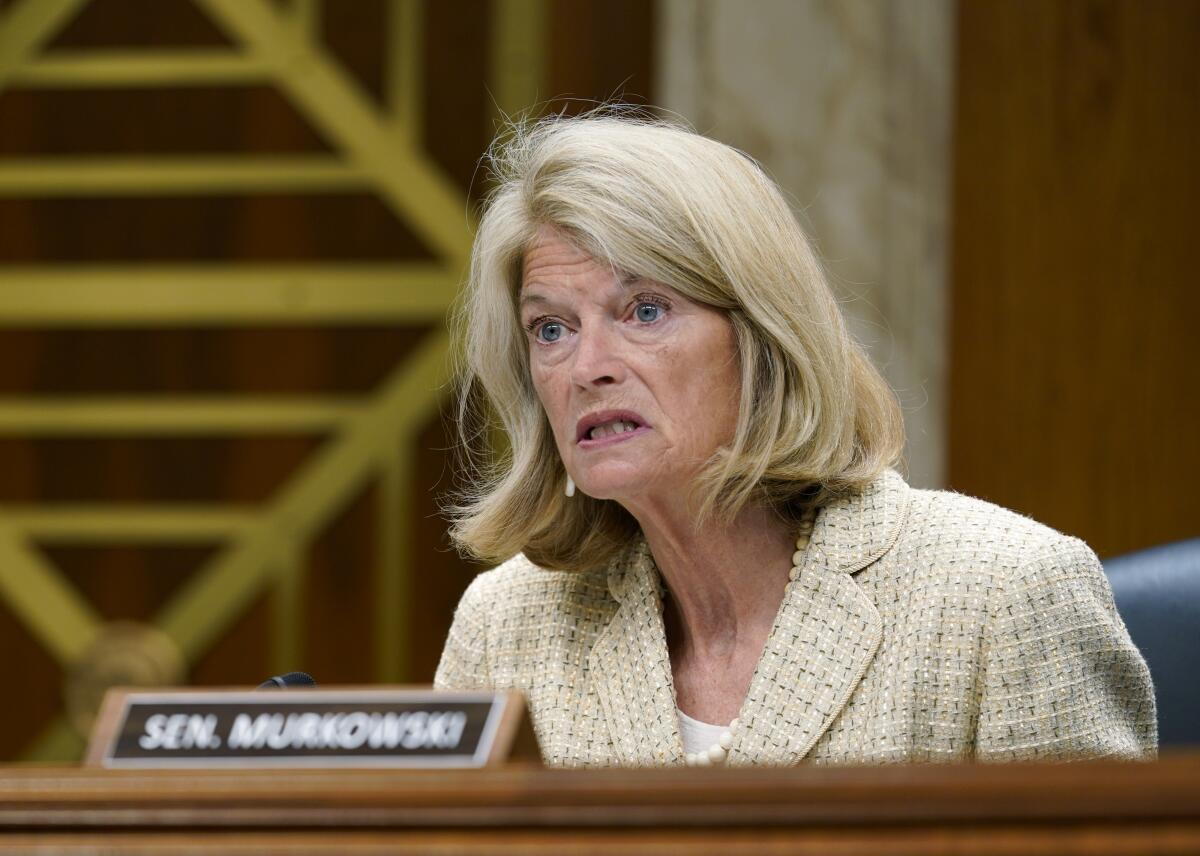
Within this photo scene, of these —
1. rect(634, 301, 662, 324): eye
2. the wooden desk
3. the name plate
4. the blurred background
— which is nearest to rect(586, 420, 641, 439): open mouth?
rect(634, 301, 662, 324): eye

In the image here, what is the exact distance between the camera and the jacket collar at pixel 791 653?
1606mm

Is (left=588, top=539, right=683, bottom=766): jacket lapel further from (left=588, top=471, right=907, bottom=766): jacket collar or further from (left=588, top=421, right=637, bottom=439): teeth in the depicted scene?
(left=588, top=421, right=637, bottom=439): teeth

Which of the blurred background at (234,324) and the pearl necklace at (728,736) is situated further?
the blurred background at (234,324)

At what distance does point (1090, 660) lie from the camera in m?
1.51

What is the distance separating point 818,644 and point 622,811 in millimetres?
876

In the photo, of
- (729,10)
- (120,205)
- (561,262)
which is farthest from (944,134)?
(120,205)

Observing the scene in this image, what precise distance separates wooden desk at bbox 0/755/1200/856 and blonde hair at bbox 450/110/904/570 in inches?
33.1

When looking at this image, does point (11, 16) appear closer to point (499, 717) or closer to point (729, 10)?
point (729, 10)

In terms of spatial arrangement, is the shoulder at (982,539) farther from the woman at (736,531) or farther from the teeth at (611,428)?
the teeth at (611,428)

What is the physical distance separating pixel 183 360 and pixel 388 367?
483mm

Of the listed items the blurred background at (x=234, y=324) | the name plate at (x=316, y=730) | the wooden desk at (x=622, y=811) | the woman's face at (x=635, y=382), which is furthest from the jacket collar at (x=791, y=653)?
the blurred background at (x=234, y=324)

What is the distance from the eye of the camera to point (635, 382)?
5.41ft

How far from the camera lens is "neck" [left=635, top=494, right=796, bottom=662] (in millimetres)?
1739

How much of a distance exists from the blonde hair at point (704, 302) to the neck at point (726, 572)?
34mm
